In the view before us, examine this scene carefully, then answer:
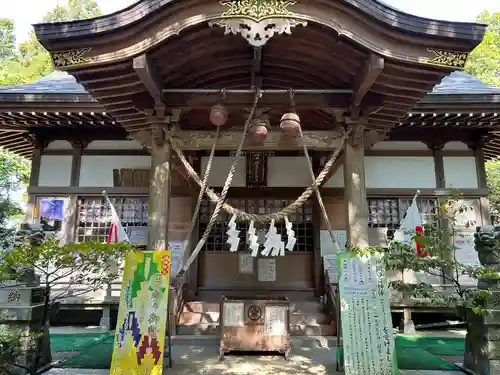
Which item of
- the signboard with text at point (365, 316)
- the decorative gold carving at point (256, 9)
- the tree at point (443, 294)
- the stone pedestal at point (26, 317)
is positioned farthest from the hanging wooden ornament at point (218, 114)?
the stone pedestal at point (26, 317)

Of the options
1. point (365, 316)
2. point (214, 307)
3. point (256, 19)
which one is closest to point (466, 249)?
point (365, 316)

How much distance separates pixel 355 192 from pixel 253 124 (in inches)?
73.5

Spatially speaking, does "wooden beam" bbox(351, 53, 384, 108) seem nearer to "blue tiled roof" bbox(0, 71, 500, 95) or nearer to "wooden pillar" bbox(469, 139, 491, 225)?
"blue tiled roof" bbox(0, 71, 500, 95)

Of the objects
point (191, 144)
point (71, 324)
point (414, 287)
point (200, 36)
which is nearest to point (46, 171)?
point (71, 324)

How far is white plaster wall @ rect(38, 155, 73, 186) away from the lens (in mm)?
9820

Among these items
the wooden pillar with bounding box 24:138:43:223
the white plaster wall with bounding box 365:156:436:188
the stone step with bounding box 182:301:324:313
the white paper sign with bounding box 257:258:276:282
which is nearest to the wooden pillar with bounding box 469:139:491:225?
the white plaster wall with bounding box 365:156:436:188

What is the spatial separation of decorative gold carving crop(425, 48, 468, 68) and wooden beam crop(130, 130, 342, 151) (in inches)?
64.9

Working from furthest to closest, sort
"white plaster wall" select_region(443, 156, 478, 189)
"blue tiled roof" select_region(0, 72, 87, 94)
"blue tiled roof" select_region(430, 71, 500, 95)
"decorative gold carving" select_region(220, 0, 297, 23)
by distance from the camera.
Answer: "white plaster wall" select_region(443, 156, 478, 189)
"blue tiled roof" select_region(0, 72, 87, 94)
"blue tiled roof" select_region(430, 71, 500, 95)
"decorative gold carving" select_region(220, 0, 297, 23)

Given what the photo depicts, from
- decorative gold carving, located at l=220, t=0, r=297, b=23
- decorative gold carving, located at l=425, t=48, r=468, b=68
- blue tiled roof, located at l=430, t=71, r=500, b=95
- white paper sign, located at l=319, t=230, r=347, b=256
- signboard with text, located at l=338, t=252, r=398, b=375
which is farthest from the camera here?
white paper sign, located at l=319, t=230, r=347, b=256

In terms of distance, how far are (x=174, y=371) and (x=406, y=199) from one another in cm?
705

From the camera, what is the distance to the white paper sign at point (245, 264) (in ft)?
30.8

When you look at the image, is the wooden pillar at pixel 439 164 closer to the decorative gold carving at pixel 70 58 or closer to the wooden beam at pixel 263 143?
the wooden beam at pixel 263 143

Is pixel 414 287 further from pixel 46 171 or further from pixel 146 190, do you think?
pixel 46 171

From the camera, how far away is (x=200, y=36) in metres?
5.21
